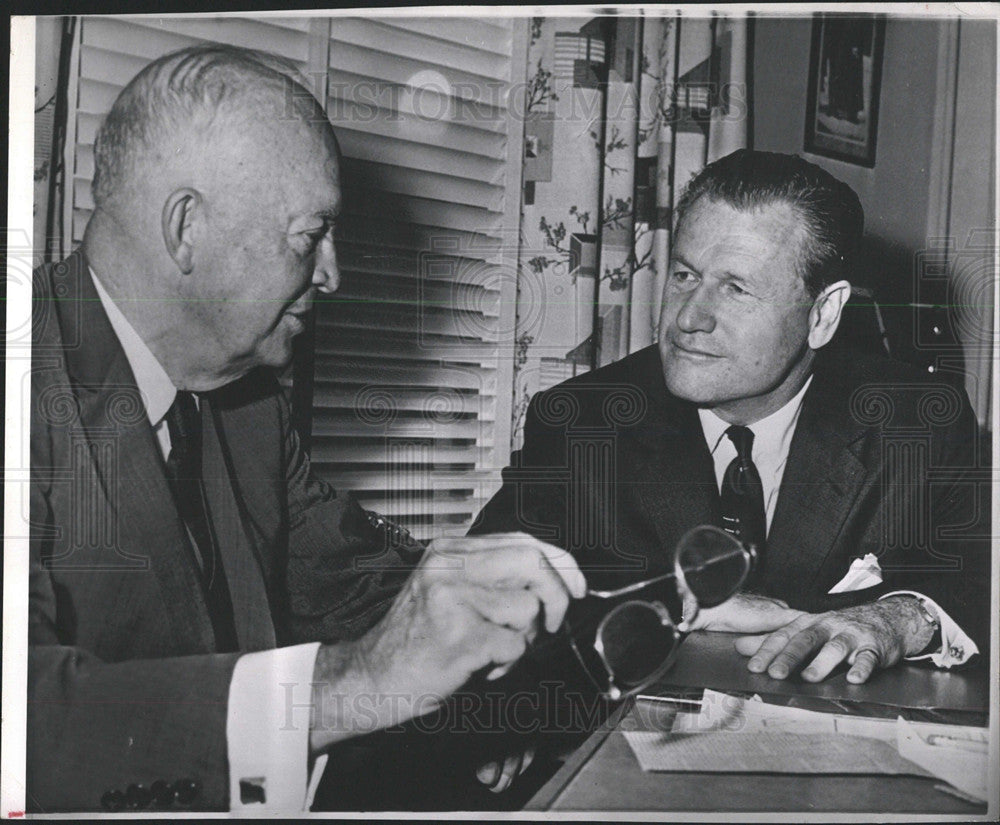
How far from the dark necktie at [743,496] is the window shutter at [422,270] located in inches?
14.9

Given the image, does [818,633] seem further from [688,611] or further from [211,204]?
[211,204]

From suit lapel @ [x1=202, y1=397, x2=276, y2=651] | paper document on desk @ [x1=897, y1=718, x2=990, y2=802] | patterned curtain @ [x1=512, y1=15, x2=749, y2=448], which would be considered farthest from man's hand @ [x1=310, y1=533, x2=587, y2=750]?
paper document on desk @ [x1=897, y1=718, x2=990, y2=802]

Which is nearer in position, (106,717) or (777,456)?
(106,717)

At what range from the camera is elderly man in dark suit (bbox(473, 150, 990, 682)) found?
1.52m

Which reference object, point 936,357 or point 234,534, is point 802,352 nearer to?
point 936,357

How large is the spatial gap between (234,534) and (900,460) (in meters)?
1.10

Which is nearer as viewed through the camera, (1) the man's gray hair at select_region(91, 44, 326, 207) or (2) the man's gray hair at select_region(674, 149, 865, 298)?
(1) the man's gray hair at select_region(91, 44, 326, 207)

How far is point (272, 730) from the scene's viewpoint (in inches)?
57.9

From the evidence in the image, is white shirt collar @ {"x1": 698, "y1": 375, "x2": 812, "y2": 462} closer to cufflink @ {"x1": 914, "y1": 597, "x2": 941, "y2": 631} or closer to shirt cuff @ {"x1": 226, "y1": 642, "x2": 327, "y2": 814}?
cufflink @ {"x1": 914, "y1": 597, "x2": 941, "y2": 631}

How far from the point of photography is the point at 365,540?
1508mm

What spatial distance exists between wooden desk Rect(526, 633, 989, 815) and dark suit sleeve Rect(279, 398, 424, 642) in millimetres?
390

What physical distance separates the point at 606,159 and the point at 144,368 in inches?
32.0

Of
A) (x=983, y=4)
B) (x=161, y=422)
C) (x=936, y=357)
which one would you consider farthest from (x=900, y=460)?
(x=161, y=422)

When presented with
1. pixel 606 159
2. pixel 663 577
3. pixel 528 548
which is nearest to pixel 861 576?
pixel 663 577
